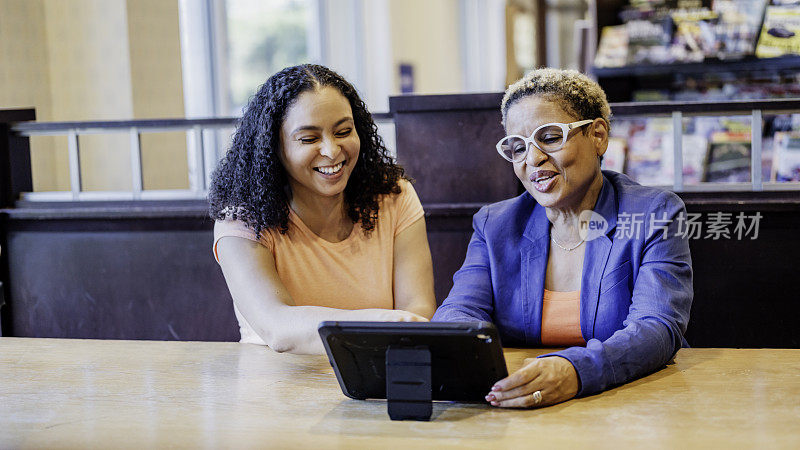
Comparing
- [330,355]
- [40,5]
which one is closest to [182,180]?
[40,5]

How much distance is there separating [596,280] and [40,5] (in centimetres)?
299

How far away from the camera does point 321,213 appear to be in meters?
2.25

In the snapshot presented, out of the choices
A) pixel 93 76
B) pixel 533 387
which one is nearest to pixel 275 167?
pixel 533 387

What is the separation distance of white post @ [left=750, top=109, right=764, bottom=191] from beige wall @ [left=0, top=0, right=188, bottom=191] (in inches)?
103

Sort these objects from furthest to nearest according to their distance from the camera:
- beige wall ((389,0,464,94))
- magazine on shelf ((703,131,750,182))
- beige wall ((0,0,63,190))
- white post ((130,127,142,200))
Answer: beige wall ((389,0,464,94)) < beige wall ((0,0,63,190)) < magazine on shelf ((703,131,750,182)) < white post ((130,127,142,200))

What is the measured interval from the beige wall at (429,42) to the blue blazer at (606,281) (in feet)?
17.2

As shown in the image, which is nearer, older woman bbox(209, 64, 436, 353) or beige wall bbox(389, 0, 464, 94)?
older woman bbox(209, 64, 436, 353)

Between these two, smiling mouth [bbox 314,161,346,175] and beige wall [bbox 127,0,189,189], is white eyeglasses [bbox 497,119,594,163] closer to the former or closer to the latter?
smiling mouth [bbox 314,161,346,175]

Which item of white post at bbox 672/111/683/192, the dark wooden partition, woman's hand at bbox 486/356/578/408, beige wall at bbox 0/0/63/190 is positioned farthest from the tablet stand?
beige wall at bbox 0/0/63/190

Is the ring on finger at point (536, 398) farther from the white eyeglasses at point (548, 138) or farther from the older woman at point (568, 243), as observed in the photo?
the white eyeglasses at point (548, 138)

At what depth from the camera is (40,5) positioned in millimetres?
3785

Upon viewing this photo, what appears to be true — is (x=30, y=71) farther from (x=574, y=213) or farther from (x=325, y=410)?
(x=325, y=410)

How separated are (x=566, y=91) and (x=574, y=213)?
0.29 metres

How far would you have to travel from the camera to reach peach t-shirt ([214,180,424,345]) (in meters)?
2.19
